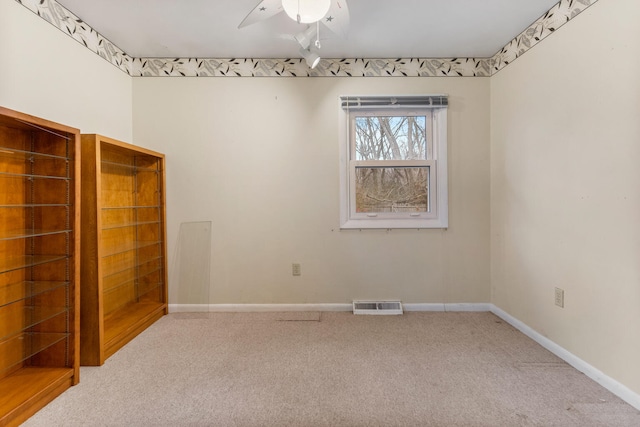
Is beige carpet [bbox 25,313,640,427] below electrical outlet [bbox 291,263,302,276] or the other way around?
below

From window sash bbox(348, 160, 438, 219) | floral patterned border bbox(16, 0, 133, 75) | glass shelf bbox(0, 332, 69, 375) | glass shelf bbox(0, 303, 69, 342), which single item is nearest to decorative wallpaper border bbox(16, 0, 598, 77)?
floral patterned border bbox(16, 0, 133, 75)

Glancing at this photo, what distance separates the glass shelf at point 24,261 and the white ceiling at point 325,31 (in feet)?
5.50

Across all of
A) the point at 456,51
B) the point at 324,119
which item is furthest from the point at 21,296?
the point at 456,51

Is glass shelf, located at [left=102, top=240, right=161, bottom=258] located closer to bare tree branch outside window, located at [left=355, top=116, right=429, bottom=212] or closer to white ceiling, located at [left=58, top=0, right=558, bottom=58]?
white ceiling, located at [left=58, top=0, right=558, bottom=58]

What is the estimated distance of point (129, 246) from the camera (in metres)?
2.45

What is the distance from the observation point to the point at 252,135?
264 cm

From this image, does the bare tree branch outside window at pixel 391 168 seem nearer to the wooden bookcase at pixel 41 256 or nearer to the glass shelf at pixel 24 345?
the wooden bookcase at pixel 41 256

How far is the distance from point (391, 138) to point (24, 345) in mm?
3010

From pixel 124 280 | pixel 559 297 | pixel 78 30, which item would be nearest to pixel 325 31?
pixel 78 30

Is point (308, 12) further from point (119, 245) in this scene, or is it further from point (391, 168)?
point (119, 245)

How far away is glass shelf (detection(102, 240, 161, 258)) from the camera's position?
2275mm

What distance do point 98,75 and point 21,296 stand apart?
170 cm

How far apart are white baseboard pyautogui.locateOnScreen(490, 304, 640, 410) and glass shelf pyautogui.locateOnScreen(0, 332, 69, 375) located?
3034mm

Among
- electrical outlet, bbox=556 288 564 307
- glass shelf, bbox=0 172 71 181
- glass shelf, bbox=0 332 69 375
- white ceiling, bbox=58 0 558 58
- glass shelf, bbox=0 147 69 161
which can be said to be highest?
white ceiling, bbox=58 0 558 58
